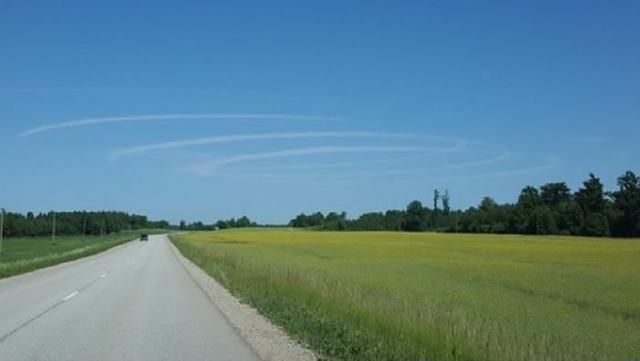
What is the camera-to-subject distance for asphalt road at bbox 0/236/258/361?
1200cm

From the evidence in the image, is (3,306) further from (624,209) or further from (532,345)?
(624,209)

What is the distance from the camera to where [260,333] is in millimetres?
14977

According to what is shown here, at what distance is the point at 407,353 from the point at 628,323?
34.1 ft

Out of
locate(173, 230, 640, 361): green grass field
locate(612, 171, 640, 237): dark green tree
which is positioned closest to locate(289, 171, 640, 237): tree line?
locate(612, 171, 640, 237): dark green tree

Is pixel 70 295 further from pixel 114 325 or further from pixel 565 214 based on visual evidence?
pixel 565 214

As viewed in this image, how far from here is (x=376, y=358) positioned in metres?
10.9

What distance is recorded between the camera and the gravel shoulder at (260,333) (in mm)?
12047

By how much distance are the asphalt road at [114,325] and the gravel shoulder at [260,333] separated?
0.25 meters


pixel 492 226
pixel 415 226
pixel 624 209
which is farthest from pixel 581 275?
pixel 415 226

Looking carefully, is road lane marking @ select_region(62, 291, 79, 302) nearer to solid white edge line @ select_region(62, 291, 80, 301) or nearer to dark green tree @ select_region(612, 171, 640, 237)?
solid white edge line @ select_region(62, 291, 80, 301)

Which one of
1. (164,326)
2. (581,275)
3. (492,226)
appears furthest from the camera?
(492,226)

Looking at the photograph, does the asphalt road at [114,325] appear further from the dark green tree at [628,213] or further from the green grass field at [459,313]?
the dark green tree at [628,213]

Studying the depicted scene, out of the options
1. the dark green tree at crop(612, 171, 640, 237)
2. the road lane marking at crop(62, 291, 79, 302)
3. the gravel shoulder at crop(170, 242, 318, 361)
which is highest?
the dark green tree at crop(612, 171, 640, 237)

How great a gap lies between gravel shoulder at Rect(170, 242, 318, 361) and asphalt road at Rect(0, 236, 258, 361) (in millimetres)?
248
